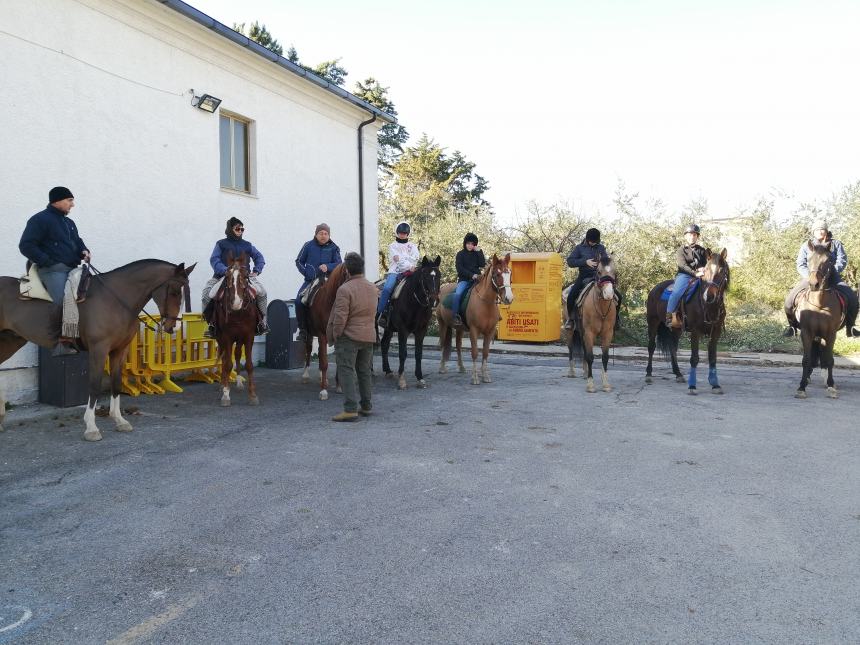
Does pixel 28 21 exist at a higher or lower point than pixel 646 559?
higher

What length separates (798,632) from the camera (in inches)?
118

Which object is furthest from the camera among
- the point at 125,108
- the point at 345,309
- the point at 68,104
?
the point at 125,108

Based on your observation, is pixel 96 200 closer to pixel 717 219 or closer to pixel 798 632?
pixel 798 632

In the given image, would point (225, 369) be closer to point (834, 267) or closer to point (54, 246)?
point (54, 246)

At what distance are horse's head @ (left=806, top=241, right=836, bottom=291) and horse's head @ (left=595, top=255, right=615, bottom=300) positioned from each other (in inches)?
112

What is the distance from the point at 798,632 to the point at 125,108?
34.7 ft

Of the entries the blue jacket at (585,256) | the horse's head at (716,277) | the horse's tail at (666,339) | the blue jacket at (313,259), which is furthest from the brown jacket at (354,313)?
the horse's tail at (666,339)

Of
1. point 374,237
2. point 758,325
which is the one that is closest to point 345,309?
point 374,237

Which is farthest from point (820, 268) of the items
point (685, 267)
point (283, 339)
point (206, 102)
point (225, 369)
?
point (206, 102)

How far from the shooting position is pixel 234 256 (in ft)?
29.9

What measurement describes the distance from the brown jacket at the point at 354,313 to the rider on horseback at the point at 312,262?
8.49ft

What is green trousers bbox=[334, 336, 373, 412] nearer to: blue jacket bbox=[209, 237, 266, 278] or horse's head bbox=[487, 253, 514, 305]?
blue jacket bbox=[209, 237, 266, 278]

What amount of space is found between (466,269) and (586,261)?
2.32 metres

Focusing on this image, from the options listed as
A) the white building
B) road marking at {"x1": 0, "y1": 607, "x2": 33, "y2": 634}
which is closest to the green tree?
the white building
